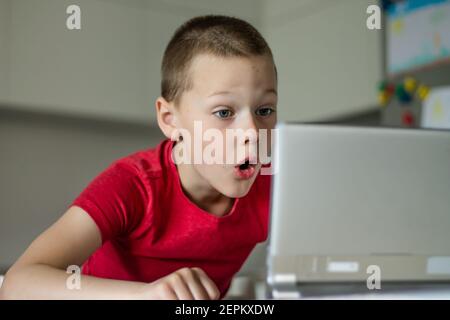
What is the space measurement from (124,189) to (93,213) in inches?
5.0

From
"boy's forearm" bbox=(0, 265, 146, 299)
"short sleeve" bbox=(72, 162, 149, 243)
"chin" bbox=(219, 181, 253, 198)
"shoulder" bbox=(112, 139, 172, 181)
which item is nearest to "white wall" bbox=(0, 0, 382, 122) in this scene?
"shoulder" bbox=(112, 139, 172, 181)

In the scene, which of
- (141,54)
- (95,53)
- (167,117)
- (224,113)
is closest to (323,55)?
(141,54)

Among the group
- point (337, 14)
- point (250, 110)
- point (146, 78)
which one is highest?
point (337, 14)

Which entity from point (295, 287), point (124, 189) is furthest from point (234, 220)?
point (295, 287)

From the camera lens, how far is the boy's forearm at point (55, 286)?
614 millimetres

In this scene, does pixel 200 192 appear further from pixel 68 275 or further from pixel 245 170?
pixel 68 275

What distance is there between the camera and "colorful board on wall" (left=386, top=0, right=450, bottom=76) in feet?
8.04

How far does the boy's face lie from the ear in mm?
107

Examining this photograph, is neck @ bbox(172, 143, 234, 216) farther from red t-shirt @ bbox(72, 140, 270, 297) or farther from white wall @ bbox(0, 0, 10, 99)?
white wall @ bbox(0, 0, 10, 99)

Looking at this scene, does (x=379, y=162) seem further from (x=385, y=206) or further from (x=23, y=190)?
(x=23, y=190)

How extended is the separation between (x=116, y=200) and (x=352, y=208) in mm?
428

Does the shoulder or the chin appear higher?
the shoulder

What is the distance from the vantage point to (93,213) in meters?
0.82
